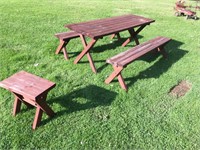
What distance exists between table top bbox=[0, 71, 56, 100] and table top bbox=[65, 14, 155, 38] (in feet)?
5.76

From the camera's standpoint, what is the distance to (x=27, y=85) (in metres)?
3.75

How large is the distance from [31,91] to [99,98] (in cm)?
144

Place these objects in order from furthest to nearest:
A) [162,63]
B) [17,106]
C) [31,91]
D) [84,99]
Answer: [162,63], [84,99], [17,106], [31,91]

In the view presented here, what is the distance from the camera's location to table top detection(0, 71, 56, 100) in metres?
3.56

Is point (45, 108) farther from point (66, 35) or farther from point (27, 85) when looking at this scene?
point (66, 35)

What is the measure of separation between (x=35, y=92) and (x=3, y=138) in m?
0.82

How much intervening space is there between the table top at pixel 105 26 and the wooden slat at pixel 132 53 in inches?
22.8

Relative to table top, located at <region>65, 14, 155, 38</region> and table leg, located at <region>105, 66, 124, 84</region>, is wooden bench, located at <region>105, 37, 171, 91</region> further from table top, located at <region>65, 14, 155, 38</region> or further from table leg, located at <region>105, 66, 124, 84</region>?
table top, located at <region>65, 14, 155, 38</region>

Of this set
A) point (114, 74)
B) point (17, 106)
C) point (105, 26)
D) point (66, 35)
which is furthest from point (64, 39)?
point (17, 106)

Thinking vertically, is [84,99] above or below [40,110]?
below

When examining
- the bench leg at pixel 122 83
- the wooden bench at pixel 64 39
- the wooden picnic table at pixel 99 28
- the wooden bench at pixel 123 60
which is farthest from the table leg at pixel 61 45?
the bench leg at pixel 122 83

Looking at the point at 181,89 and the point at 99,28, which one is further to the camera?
the point at 99,28

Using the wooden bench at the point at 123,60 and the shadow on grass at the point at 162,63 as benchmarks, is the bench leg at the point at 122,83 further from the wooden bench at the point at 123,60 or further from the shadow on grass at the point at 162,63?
the shadow on grass at the point at 162,63

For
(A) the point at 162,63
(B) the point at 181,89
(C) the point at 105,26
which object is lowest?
(B) the point at 181,89
